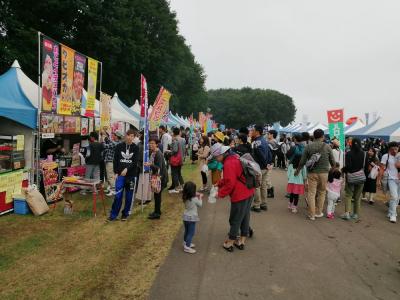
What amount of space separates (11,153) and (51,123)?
4.76 ft

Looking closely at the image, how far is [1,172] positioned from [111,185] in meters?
3.28

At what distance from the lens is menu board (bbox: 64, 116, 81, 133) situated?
371 inches

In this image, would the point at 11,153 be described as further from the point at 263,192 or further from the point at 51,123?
the point at 263,192

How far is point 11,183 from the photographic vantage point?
743 centimetres

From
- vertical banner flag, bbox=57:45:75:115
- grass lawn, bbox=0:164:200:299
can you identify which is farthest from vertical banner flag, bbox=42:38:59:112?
grass lawn, bbox=0:164:200:299

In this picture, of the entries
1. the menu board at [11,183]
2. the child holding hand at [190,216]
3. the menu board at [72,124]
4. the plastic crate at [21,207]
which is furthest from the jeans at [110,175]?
the child holding hand at [190,216]

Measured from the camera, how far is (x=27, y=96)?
8.88 m

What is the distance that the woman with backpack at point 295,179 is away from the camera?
7863 mm

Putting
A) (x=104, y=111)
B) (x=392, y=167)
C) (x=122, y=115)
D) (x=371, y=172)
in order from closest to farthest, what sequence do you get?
(x=392, y=167) < (x=371, y=172) < (x=104, y=111) < (x=122, y=115)

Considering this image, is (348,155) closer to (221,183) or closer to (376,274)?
(376,274)

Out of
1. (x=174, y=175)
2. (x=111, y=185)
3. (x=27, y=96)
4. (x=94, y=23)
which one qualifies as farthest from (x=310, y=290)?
(x=94, y=23)

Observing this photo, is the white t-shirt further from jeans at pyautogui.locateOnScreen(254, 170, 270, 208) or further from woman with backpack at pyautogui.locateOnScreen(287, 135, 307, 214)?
jeans at pyautogui.locateOnScreen(254, 170, 270, 208)

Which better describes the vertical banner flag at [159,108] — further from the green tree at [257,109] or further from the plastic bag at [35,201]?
the green tree at [257,109]

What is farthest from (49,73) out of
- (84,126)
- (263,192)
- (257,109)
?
(257,109)
